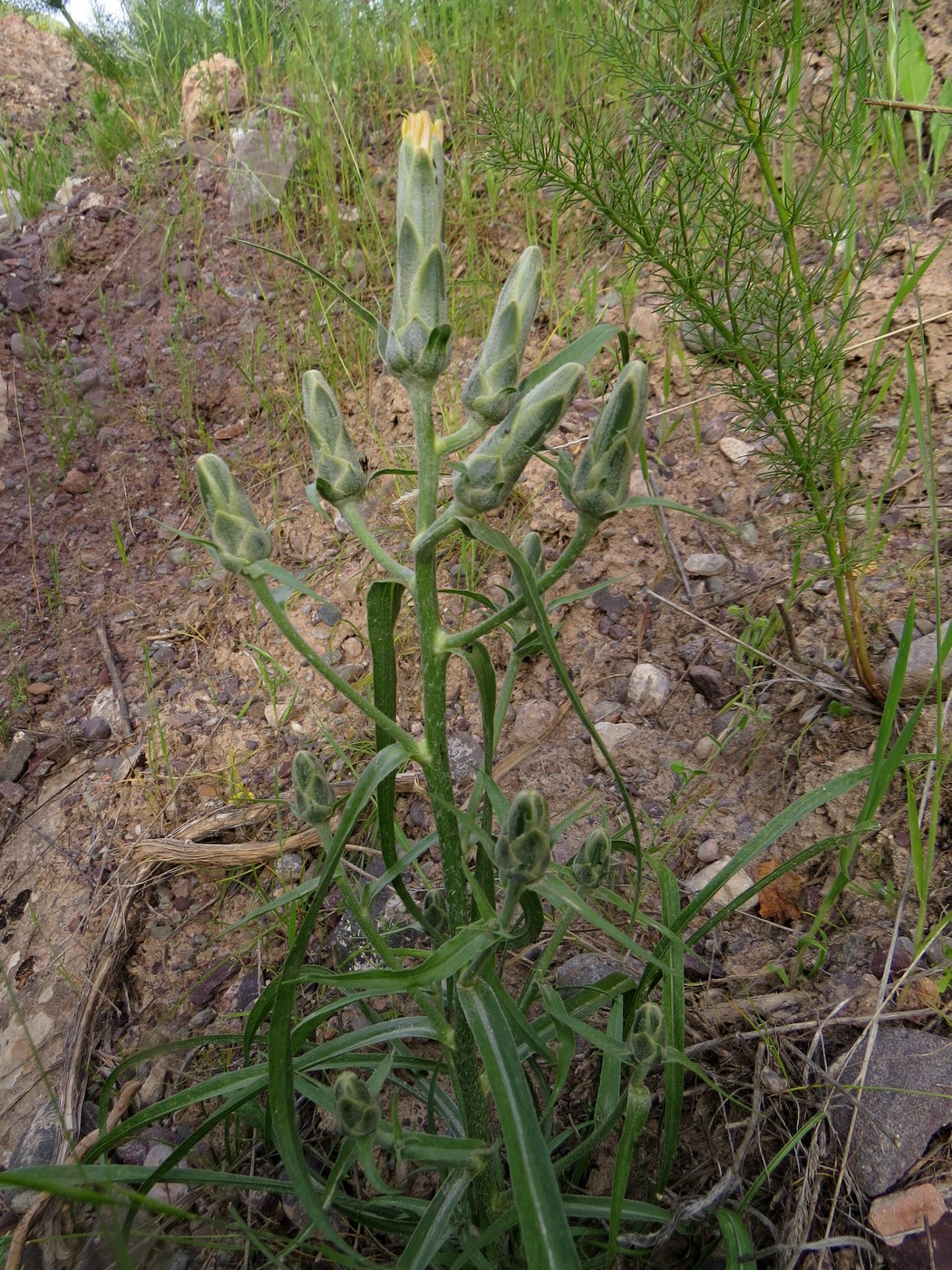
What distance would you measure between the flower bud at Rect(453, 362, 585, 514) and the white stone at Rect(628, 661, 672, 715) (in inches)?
54.2

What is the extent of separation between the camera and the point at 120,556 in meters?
3.42

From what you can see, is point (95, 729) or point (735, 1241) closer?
point (735, 1241)

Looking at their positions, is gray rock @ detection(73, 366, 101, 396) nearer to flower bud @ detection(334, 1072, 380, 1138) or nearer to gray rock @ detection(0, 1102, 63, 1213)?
gray rock @ detection(0, 1102, 63, 1213)

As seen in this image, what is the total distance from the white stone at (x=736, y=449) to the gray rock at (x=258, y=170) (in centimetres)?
257

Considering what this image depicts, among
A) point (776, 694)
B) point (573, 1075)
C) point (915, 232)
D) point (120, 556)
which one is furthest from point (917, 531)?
point (120, 556)

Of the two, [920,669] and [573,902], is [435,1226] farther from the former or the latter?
[920,669]

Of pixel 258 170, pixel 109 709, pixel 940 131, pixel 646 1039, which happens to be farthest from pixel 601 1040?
pixel 258 170

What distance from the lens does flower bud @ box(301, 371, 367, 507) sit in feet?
4.19

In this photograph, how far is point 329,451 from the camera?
1289 mm

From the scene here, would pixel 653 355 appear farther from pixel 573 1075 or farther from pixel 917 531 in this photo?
pixel 573 1075

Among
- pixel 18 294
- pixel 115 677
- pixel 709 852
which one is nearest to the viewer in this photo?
pixel 709 852

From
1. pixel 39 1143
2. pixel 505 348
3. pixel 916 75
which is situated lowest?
pixel 39 1143

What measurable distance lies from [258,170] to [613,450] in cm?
388

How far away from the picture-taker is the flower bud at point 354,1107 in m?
1.23
